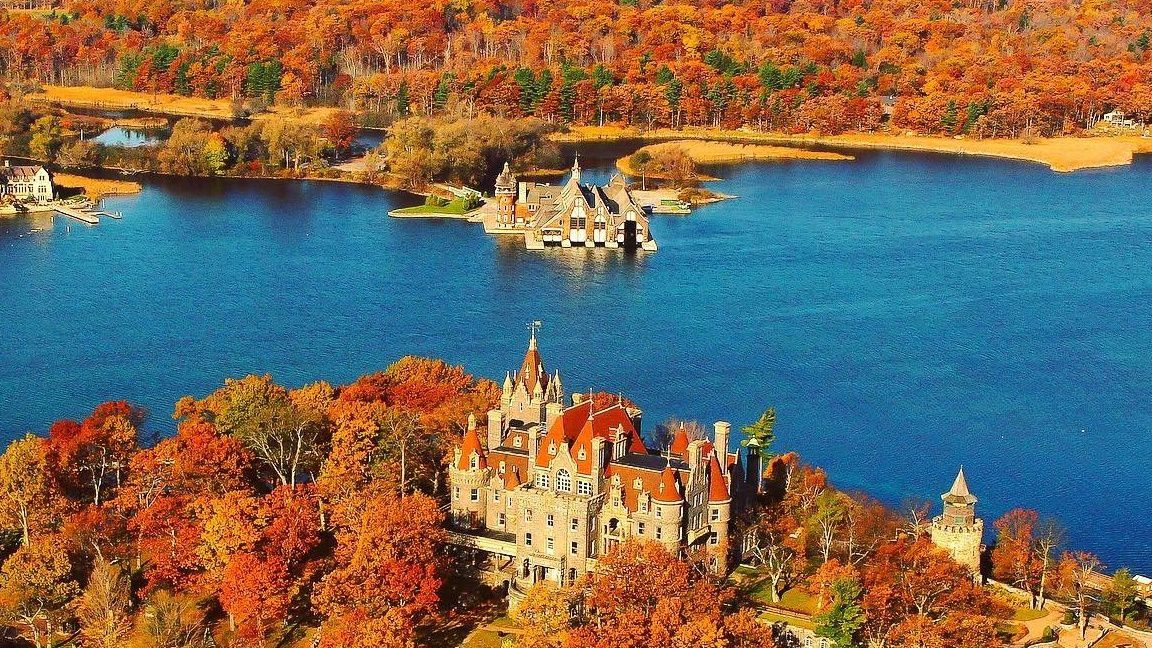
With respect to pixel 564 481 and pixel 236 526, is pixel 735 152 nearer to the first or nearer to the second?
pixel 564 481

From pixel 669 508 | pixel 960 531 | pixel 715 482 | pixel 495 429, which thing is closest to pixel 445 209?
pixel 495 429

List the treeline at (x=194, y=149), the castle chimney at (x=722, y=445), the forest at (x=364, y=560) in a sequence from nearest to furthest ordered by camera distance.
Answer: the forest at (x=364, y=560) < the castle chimney at (x=722, y=445) < the treeline at (x=194, y=149)

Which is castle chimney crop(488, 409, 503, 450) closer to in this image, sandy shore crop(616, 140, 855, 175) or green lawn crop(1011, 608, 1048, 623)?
green lawn crop(1011, 608, 1048, 623)

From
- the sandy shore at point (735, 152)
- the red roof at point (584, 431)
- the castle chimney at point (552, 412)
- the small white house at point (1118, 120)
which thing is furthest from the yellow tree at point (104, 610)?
the small white house at point (1118, 120)

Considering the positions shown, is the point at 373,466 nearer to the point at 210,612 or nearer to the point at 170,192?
the point at 210,612

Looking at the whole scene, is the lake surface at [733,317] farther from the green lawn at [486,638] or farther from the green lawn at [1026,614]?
the green lawn at [486,638]

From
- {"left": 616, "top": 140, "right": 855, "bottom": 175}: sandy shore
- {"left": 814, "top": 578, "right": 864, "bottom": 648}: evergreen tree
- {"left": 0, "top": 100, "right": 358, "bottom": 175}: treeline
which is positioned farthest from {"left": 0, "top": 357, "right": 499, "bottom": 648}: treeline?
{"left": 616, "top": 140, "right": 855, "bottom": 175}: sandy shore

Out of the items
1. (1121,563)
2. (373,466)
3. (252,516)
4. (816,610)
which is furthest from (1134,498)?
(252,516)
